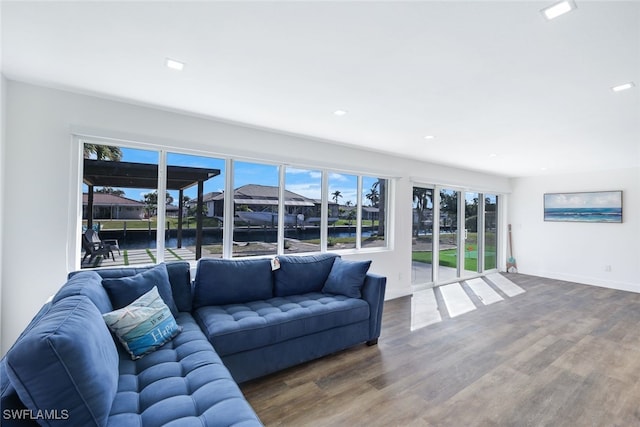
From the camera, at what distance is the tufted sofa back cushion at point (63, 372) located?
3.40ft

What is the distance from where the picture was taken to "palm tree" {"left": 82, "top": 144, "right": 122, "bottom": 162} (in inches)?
111

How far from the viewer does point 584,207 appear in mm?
6145

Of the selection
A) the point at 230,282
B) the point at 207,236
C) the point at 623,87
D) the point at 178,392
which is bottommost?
the point at 178,392

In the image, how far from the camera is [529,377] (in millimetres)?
2514

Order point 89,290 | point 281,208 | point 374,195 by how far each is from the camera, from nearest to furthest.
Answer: point 89,290 < point 281,208 < point 374,195

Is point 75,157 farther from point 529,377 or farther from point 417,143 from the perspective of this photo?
point 529,377

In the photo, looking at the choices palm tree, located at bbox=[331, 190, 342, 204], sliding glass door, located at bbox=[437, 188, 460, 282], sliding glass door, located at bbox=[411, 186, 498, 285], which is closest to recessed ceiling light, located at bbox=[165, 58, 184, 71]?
palm tree, located at bbox=[331, 190, 342, 204]

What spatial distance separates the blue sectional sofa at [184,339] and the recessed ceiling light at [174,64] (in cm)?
161

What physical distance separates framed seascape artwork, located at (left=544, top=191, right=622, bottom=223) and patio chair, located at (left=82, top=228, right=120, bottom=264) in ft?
26.8

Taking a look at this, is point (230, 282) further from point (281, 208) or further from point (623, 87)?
point (623, 87)

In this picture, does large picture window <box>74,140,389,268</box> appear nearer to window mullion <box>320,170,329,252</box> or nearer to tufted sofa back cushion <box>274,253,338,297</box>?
window mullion <box>320,170,329,252</box>

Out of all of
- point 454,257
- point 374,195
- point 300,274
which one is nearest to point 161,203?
point 300,274

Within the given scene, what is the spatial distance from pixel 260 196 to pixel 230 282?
1312 mm

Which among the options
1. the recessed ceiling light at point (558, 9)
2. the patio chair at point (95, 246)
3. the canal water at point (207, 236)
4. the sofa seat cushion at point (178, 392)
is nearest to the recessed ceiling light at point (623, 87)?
the recessed ceiling light at point (558, 9)
